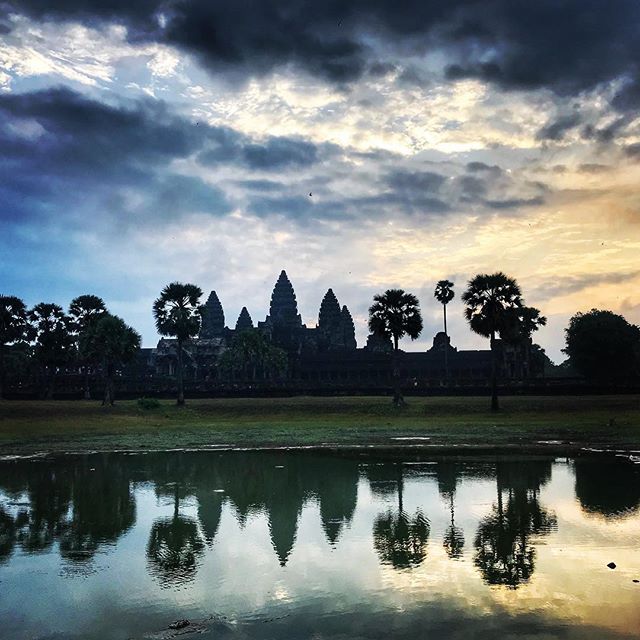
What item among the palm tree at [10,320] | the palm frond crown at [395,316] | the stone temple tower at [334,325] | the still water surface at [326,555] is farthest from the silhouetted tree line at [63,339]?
the stone temple tower at [334,325]

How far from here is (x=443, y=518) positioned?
16.4 metres

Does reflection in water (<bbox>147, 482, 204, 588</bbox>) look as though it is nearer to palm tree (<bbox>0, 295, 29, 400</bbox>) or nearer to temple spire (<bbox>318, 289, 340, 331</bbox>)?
palm tree (<bbox>0, 295, 29, 400</bbox>)

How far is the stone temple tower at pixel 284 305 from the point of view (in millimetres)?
143250

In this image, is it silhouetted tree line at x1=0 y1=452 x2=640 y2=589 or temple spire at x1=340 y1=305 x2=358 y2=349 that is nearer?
silhouetted tree line at x1=0 y1=452 x2=640 y2=589

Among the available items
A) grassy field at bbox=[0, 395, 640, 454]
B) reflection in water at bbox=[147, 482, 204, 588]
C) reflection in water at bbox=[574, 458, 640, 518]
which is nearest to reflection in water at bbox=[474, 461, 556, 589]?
reflection in water at bbox=[574, 458, 640, 518]

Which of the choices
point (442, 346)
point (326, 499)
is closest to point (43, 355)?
point (442, 346)

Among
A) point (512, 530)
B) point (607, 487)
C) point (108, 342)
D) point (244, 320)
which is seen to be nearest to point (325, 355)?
point (244, 320)

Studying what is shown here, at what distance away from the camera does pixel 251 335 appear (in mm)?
97188

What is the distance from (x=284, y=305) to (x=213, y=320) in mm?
14645

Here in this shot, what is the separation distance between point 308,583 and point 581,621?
4100 mm

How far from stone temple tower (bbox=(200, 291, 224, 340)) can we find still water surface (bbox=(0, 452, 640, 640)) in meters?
114

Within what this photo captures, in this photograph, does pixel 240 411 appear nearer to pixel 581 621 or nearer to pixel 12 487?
pixel 12 487

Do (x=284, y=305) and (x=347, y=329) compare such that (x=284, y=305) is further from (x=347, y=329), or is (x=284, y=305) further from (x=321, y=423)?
(x=321, y=423)

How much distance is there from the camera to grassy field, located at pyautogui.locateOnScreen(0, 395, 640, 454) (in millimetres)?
36969
